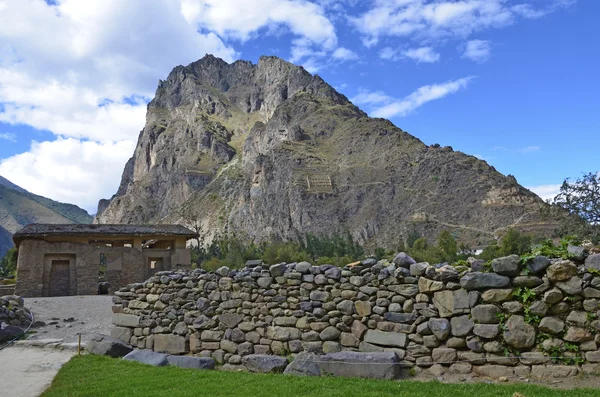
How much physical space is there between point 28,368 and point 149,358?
3.02 metres

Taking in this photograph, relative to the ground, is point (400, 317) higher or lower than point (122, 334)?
higher

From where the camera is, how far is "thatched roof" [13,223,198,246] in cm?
3192

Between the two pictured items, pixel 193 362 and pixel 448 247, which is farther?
pixel 448 247

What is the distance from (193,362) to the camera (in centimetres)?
1009

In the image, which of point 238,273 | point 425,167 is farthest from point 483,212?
point 238,273

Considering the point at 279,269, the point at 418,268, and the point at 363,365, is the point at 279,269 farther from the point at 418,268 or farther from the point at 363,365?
the point at 418,268

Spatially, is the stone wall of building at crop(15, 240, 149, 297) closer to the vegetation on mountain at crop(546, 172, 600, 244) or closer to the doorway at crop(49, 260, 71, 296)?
the doorway at crop(49, 260, 71, 296)

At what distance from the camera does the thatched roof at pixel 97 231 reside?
105 ft

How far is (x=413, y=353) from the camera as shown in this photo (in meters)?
8.67

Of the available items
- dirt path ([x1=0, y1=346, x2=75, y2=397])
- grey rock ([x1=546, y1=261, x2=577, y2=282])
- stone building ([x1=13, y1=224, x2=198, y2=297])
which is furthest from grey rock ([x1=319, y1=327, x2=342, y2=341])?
stone building ([x1=13, y1=224, x2=198, y2=297])

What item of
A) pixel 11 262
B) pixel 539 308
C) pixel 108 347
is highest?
pixel 11 262

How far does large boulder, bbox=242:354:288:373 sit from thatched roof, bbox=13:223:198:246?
1037 inches

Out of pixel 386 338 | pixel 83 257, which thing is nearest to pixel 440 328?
pixel 386 338

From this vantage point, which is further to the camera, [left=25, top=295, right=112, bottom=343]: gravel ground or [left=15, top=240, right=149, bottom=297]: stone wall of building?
[left=15, top=240, right=149, bottom=297]: stone wall of building
